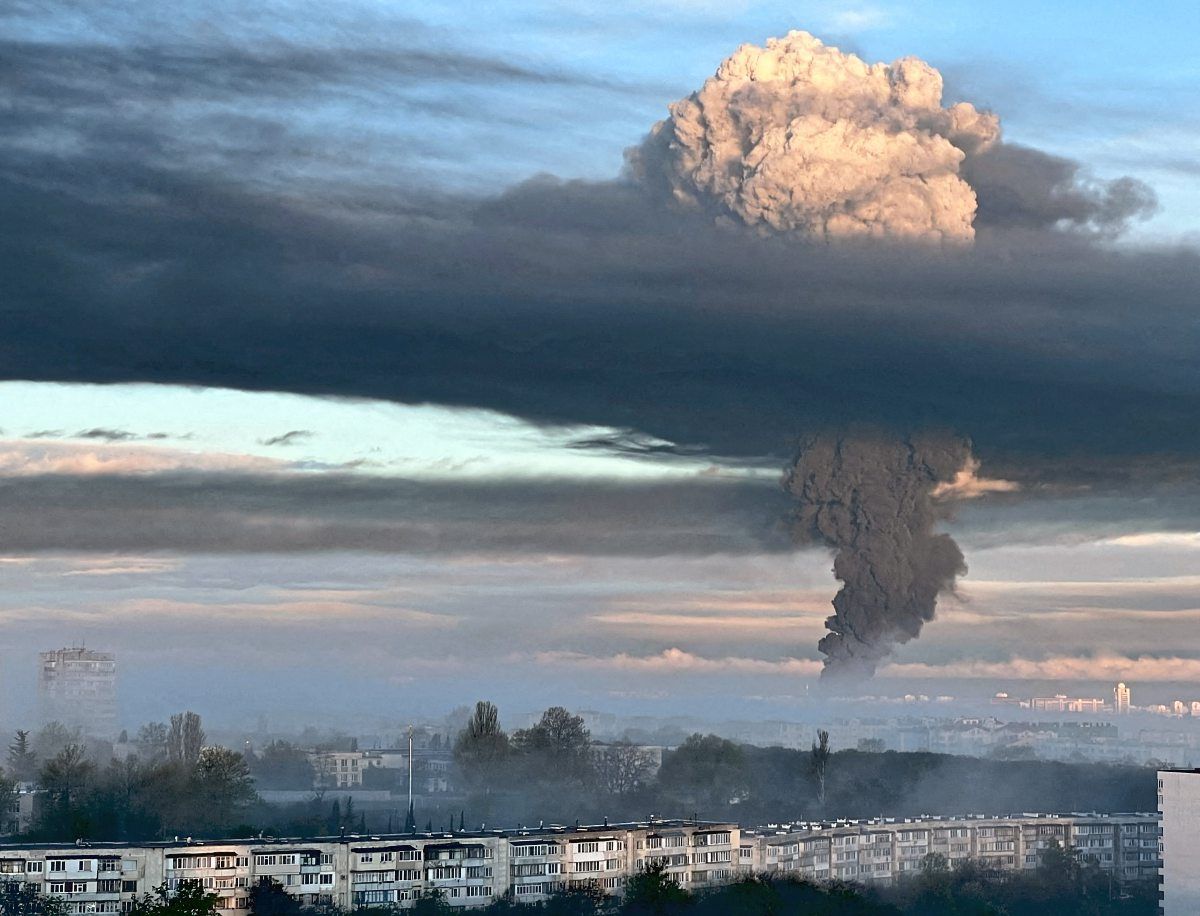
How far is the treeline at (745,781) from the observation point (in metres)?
84.7

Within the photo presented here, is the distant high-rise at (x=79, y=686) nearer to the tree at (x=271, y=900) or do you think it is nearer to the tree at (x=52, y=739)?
the tree at (x=52, y=739)

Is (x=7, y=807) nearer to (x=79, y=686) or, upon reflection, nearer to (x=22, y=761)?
(x=22, y=761)

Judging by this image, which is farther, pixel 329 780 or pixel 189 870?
pixel 329 780

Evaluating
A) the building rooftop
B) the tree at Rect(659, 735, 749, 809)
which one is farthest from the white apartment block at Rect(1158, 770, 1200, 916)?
the tree at Rect(659, 735, 749, 809)

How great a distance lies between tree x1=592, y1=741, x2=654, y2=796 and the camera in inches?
3553

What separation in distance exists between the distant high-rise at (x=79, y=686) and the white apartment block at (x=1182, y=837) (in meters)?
87.2

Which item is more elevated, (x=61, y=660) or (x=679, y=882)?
(x=61, y=660)

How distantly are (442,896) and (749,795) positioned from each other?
34.8m

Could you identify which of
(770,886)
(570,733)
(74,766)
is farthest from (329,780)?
(770,886)

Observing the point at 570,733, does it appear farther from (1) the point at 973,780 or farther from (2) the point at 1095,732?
(2) the point at 1095,732

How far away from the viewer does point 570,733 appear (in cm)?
9575

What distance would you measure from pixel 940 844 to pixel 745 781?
63.2 ft

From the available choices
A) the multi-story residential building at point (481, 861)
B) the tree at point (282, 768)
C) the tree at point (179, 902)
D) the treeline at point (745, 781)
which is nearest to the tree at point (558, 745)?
the treeline at point (745, 781)

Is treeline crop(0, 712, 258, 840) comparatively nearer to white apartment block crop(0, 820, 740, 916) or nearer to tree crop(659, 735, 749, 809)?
white apartment block crop(0, 820, 740, 916)
